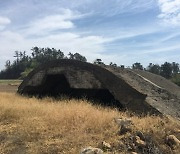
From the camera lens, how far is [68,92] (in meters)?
18.8

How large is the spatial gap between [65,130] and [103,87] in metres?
5.42

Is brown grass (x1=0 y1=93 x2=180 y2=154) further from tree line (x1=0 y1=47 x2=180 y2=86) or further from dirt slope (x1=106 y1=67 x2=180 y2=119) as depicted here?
tree line (x1=0 y1=47 x2=180 y2=86)

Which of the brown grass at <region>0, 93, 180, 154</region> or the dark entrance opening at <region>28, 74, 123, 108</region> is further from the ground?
the dark entrance opening at <region>28, 74, 123, 108</region>

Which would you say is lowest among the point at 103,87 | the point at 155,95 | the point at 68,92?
the point at 68,92

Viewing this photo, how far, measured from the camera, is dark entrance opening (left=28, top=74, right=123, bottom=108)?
1661cm

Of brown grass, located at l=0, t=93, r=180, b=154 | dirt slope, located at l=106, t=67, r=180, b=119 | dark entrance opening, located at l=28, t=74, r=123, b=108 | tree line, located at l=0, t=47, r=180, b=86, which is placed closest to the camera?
brown grass, located at l=0, t=93, r=180, b=154

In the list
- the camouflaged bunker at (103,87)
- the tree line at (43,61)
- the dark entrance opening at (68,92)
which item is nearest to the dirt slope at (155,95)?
the camouflaged bunker at (103,87)

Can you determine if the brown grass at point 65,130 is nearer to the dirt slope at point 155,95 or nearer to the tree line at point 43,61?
the dirt slope at point 155,95

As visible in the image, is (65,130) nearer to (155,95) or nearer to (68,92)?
(155,95)

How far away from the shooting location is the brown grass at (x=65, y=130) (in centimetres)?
895

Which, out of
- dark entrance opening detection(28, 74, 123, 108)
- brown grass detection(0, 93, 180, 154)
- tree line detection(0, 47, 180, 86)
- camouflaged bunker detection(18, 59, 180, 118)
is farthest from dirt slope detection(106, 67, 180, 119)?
tree line detection(0, 47, 180, 86)

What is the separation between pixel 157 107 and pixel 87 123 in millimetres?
3432

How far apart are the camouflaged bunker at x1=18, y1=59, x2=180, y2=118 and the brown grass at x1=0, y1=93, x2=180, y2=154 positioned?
7.82 feet

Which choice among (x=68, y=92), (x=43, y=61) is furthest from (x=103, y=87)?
(x=43, y=61)
